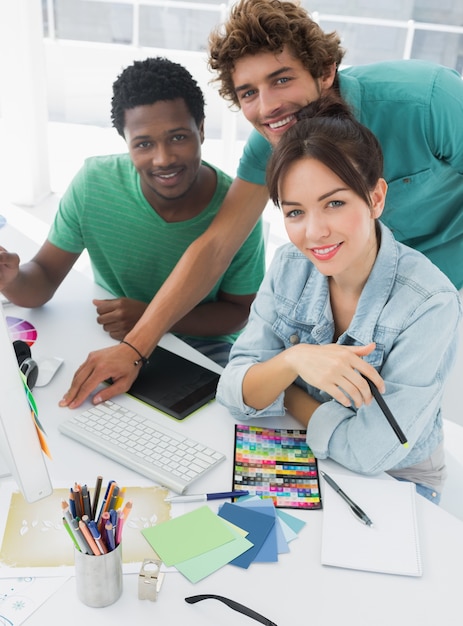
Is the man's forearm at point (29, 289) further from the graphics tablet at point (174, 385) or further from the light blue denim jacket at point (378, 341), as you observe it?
the light blue denim jacket at point (378, 341)

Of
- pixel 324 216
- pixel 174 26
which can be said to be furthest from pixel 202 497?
pixel 174 26

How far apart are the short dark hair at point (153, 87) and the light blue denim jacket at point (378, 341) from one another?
1.74 feet

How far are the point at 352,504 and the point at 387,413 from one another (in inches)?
5.9

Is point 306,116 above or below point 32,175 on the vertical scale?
above

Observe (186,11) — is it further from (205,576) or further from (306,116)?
(205,576)

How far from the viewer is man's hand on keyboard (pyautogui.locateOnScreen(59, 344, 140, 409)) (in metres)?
1.26

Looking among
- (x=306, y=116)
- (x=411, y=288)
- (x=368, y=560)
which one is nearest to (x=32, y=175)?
(x=306, y=116)

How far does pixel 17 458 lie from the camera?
2.71 ft

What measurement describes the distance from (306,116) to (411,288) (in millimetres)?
393

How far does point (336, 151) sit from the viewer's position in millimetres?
1109

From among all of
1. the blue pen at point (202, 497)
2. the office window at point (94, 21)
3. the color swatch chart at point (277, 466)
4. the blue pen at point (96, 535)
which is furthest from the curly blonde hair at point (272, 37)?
the office window at point (94, 21)

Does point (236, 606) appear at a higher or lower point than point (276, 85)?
lower

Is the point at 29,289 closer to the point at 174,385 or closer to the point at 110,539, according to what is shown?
the point at 174,385

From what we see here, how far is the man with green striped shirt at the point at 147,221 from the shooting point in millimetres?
1569
